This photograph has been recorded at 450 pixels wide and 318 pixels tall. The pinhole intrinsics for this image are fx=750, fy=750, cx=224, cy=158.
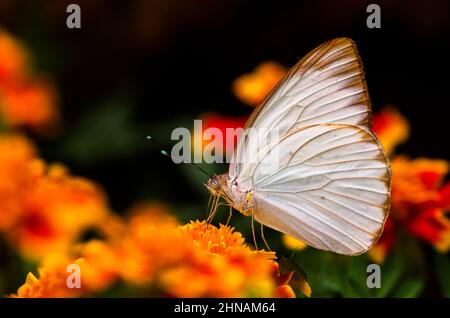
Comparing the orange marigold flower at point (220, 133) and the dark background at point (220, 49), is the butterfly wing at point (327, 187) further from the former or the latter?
the dark background at point (220, 49)

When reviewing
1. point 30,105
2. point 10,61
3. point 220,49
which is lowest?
point 30,105

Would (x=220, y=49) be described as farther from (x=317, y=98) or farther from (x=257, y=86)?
(x=317, y=98)

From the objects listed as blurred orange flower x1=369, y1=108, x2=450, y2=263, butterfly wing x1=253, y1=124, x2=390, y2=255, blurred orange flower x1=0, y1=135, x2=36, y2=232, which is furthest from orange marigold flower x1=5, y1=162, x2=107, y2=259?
blurred orange flower x1=369, y1=108, x2=450, y2=263

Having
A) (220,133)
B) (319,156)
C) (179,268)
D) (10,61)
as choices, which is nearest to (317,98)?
(319,156)

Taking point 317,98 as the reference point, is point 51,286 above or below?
below
